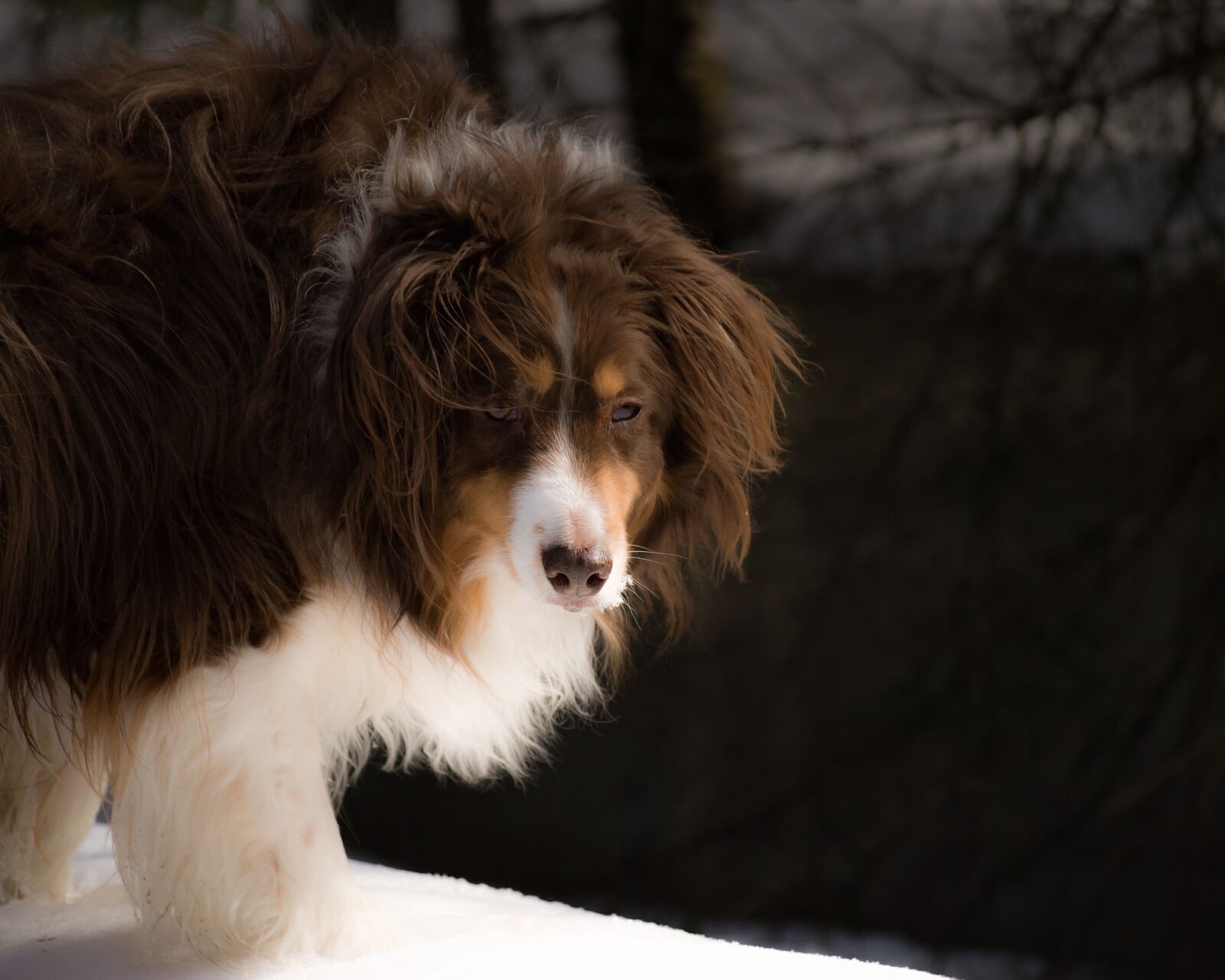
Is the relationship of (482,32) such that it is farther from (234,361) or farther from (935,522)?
(234,361)

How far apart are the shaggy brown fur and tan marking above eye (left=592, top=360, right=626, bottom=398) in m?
0.05

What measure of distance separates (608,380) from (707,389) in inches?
5.9

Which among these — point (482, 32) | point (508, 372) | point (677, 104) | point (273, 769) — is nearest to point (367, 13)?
point (482, 32)

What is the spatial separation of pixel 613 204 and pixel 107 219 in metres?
0.46

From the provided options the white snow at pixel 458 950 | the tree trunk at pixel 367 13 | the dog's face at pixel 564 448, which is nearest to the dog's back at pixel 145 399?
the dog's face at pixel 564 448

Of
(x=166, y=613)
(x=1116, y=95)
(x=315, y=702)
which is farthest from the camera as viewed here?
(x=1116, y=95)

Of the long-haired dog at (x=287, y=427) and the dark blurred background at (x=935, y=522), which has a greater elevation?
the dark blurred background at (x=935, y=522)

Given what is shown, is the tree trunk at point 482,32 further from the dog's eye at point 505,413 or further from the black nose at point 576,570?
the black nose at point 576,570

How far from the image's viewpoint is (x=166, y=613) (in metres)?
1.07

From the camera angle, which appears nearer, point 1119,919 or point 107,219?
point 107,219

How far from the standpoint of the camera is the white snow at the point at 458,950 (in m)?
1.15

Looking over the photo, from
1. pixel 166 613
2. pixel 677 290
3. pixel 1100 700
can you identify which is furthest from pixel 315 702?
pixel 1100 700

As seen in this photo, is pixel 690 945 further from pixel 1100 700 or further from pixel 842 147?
pixel 842 147

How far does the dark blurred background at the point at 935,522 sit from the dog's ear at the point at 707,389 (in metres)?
1.42
